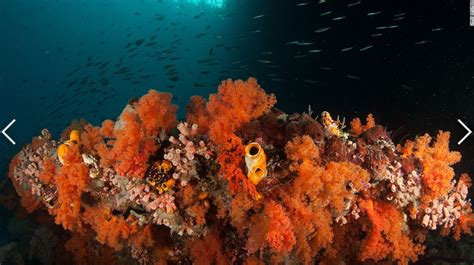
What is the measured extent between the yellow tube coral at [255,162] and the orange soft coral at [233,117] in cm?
12

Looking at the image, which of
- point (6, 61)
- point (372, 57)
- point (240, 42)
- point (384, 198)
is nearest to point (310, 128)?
point (384, 198)

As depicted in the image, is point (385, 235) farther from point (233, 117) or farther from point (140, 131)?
point (140, 131)

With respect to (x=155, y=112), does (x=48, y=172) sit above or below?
below

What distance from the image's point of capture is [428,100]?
1241 cm

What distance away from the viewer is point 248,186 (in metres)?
3.53

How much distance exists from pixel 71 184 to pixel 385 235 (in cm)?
439

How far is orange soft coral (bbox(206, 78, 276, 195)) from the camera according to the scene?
3.56 meters

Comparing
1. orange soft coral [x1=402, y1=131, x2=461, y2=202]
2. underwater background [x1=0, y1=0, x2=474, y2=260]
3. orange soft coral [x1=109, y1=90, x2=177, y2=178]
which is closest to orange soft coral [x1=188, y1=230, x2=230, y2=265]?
orange soft coral [x1=109, y1=90, x2=177, y2=178]

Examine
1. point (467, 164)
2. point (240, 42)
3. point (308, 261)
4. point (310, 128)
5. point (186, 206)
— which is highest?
point (310, 128)

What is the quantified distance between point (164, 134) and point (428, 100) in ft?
38.5

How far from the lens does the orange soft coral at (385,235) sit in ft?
14.1

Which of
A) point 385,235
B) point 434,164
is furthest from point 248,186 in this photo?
point 434,164

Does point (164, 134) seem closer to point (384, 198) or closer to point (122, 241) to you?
point (122, 241)

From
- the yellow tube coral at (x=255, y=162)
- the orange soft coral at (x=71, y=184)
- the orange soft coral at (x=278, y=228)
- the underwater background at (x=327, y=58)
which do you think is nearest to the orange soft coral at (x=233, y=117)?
the yellow tube coral at (x=255, y=162)
